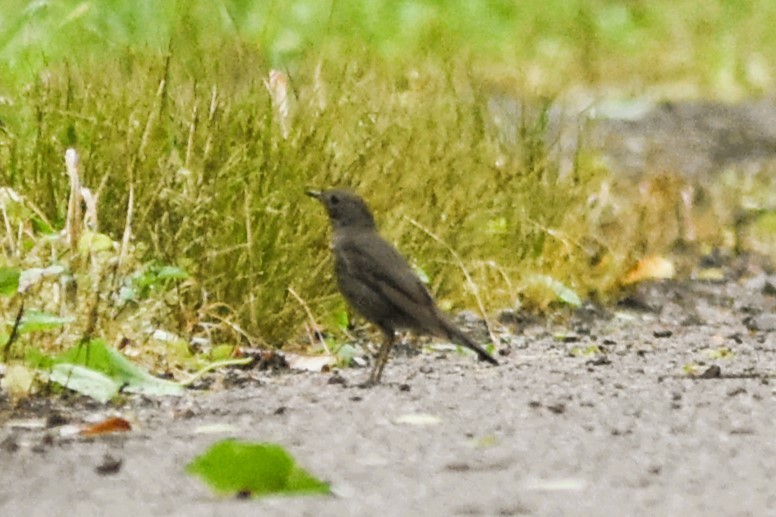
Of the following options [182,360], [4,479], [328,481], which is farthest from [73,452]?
[182,360]

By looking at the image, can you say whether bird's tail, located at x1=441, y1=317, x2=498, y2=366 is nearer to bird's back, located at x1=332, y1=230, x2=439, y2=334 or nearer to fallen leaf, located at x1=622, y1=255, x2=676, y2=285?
bird's back, located at x1=332, y1=230, x2=439, y2=334

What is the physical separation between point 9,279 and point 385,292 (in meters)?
1.30

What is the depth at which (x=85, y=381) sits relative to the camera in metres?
5.17

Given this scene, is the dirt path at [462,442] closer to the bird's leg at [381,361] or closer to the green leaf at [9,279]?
the bird's leg at [381,361]

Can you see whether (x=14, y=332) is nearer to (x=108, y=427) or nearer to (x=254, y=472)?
(x=108, y=427)

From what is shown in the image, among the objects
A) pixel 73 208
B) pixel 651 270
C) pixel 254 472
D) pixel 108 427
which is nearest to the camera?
pixel 254 472

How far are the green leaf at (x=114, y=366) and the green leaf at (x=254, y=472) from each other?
4.75 feet

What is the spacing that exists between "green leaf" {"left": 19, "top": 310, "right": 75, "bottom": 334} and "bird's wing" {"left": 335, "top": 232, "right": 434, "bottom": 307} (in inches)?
42.1

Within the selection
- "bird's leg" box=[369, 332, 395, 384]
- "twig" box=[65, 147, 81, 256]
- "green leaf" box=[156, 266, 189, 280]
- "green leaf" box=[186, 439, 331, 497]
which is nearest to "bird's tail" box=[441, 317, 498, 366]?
"bird's leg" box=[369, 332, 395, 384]

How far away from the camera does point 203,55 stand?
6.80 metres

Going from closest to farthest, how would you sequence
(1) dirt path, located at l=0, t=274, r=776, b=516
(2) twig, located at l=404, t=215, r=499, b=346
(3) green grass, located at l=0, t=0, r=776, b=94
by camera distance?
1. (1) dirt path, located at l=0, t=274, r=776, b=516
2. (2) twig, located at l=404, t=215, r=499, b=346
3. (3) green grass, located at l=0, t=0, r=776, b=94

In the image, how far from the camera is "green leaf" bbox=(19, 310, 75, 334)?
519cm

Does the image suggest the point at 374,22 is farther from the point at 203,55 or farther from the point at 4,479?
the point at 4,479

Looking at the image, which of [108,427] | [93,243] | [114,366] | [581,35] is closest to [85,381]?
[114,366]
